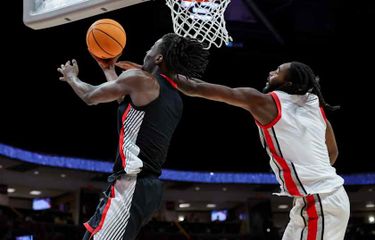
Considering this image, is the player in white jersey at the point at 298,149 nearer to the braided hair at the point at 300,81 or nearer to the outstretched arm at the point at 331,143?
the braided hair at the point at 300,81

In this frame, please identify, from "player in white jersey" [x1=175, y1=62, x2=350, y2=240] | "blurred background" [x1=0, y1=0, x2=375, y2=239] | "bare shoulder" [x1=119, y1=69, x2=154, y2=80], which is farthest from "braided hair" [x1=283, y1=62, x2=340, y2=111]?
"blurred background" [x1=0, y1=0, x2=375, y2=239]

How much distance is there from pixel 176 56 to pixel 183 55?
5 cm

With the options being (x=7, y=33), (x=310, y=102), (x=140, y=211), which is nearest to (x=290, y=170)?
(x=310, y=102)

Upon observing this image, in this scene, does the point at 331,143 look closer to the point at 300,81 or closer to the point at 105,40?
the point at 300,81

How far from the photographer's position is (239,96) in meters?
3.18

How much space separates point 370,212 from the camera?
2033cm

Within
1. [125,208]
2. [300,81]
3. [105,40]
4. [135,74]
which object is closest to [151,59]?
[135,74]

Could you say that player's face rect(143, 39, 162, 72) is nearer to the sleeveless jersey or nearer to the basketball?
the sleeveless jersey

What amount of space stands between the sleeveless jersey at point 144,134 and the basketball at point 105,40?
2.21 feet

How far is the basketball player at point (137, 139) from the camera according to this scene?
2.72 metres

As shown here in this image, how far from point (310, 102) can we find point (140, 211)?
133 cm

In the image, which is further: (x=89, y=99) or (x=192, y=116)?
(x=192, y=116)

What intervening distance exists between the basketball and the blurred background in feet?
21.0

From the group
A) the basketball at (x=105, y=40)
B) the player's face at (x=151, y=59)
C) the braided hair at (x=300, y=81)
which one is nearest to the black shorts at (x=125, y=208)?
the player's face at (x=151, y=59)
